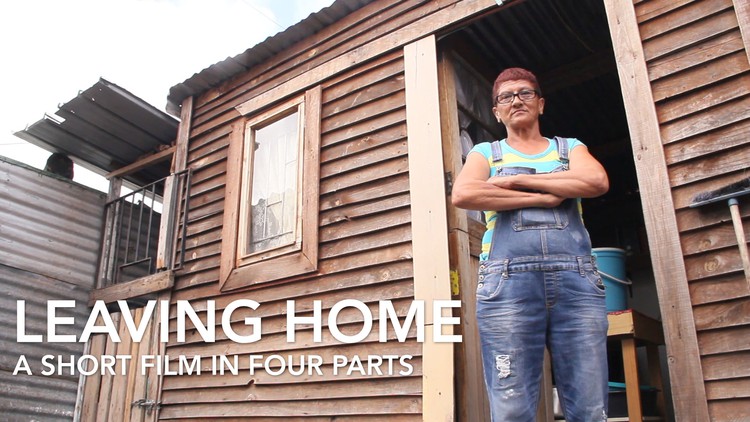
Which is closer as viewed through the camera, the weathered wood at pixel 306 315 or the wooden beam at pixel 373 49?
the weathered wood at pixel 306 315

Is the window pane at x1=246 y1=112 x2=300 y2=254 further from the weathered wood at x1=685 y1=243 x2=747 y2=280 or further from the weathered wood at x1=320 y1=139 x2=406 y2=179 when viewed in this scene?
the weathered wood at x1=685 y1=243 x2=747 y2=280

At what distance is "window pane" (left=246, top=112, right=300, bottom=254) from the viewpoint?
5.15 metres

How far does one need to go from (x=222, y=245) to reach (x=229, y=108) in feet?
4.74

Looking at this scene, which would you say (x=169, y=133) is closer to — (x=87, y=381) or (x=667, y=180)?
(x=87, y=381)

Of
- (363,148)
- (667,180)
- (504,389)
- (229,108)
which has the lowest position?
(504,389)

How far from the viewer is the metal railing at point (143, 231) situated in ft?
19.6

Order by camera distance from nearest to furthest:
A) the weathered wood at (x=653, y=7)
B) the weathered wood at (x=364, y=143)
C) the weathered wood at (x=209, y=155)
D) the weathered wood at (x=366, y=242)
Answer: the weathered wood at (x=653, y=7) < the weathered wood at (x=366, y=242) < the weathered wood at (x=364, y=143) < the weathered wood at (x=209, y=155)

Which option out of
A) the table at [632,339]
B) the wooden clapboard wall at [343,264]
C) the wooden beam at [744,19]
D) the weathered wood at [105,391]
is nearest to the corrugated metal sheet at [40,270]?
the weathered wood at [105,391]

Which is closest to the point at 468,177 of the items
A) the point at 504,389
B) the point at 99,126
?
the point at 504,389

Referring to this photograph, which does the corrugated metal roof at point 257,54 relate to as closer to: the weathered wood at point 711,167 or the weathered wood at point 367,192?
the weathered wood at point 367,192

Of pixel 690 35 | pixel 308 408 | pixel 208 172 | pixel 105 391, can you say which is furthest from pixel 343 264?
pixel 105 391

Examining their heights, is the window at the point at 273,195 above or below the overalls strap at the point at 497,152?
above

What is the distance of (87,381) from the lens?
20.5 feet

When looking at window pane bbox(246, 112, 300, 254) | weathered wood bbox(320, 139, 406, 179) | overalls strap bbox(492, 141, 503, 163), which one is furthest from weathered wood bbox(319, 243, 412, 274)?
overalls strap bbox(492, 141, 503, 163)
